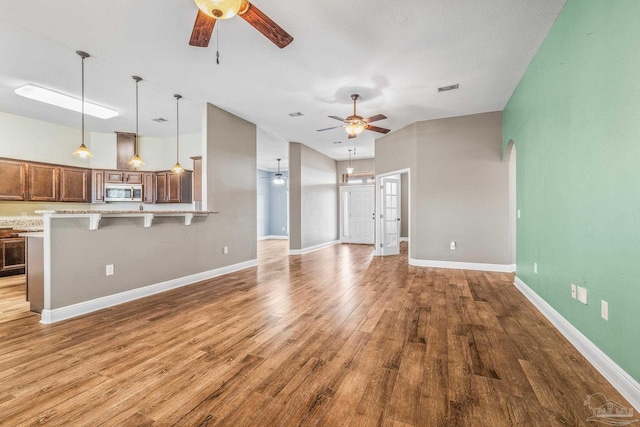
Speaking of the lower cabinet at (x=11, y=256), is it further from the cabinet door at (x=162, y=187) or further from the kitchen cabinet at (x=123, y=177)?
the cabinet door at (x=162, y=187)

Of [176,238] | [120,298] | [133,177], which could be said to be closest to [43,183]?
[133,177]

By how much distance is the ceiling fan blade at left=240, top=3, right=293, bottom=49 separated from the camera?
2121mm

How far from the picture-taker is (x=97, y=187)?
660 cm

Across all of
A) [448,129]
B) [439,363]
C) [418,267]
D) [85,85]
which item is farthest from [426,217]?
[85,85]

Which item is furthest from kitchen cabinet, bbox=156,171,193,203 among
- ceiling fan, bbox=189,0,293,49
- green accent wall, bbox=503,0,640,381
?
green accent wall, bbox=503,0,640,381

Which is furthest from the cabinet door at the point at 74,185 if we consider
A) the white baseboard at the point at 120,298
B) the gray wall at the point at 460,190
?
the gray wall at the point at 460,190

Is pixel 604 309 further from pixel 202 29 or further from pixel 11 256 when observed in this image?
pixel 11 256

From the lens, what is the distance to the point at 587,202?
234 cm

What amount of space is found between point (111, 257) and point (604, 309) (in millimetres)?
4955

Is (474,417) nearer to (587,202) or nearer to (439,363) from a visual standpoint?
(439,363)

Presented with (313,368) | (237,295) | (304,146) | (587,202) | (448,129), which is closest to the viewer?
(313,368)

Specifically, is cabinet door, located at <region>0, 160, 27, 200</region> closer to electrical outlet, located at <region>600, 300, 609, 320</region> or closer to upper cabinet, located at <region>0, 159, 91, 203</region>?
upper cabinet, located at <region>0, 159, 91, 203</region>

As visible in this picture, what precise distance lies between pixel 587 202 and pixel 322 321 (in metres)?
2.57

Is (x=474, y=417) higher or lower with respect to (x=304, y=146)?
lower
